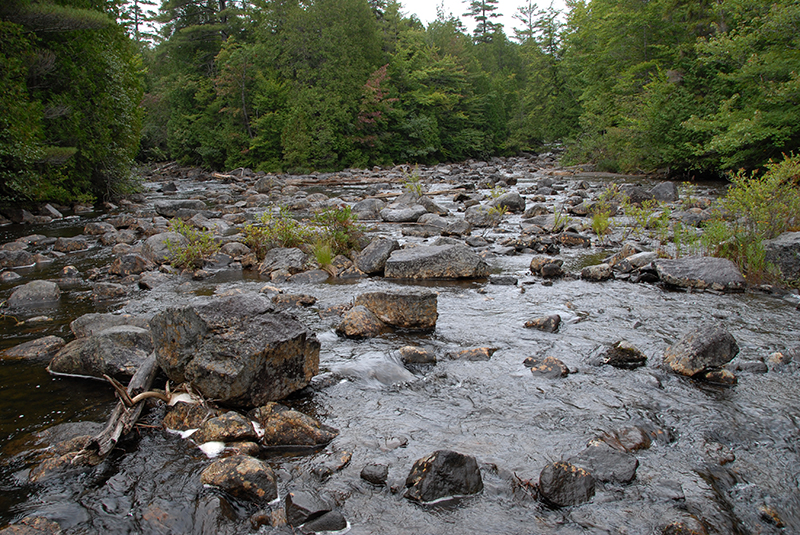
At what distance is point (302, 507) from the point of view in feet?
8.79

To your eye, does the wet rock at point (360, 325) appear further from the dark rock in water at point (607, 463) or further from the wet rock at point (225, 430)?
the dark rock in water at point (607, 463)

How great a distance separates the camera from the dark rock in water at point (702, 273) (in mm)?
6605

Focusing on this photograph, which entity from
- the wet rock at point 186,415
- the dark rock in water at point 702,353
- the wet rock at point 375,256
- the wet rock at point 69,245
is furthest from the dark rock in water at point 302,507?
the wet rock at point 69,245

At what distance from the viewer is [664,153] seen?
19.5 meters

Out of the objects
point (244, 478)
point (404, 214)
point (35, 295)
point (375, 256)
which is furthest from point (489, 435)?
point (404, 214)

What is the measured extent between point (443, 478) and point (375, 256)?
18.5 ft

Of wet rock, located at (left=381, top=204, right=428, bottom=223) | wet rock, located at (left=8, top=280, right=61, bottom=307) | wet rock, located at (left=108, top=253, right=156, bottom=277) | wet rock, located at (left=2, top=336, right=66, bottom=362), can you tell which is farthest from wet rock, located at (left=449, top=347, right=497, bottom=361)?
wet rock, located at (left=381, top=204, right=428, bottom=223)

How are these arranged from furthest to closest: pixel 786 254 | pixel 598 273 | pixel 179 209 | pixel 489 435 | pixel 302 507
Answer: pixel 179 209, pixel 598 273, pixel 786 254, pixel 489 435, pixel 302 507

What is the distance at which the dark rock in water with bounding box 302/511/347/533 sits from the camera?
2611 mm

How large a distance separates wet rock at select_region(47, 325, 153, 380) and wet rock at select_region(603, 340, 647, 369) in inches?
168

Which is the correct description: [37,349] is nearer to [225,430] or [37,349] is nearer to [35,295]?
[35,295]

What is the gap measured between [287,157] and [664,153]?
2345cm

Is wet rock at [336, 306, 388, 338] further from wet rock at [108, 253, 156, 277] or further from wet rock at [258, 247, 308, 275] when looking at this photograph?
wet rock at [108, 253, 156, 277]

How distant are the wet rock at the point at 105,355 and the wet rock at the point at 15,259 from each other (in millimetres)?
6065
